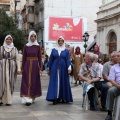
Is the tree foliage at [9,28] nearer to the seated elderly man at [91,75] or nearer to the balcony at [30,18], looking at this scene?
the balcony at [30,18]

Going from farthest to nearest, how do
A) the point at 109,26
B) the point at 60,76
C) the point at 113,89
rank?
the point at 109,26 → the point at 60,76 → the point at 113,89

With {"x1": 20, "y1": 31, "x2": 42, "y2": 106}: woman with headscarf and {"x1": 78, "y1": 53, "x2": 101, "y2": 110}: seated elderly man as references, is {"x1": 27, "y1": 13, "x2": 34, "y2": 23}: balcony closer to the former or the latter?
{"x1": 20, "y1": 31, "x2": 42, "y2": 106}: woman with headscarf

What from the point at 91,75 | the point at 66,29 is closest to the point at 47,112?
the point at 91,75

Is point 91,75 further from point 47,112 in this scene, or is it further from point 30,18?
point 30,18

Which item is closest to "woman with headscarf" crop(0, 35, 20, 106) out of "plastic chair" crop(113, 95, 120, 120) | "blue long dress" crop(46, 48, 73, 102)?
"blue long dress" crop(46, 48, 73, 102)

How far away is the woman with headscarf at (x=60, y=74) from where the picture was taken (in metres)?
9.34

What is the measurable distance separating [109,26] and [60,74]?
20480 millimetres

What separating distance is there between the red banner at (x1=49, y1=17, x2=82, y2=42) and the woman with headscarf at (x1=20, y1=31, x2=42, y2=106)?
34.0m

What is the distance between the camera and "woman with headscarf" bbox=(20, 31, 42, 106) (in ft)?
30.3

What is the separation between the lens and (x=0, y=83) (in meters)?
9.01

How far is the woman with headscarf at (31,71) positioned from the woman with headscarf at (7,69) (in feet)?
0.95

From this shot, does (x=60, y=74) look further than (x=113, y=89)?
Yes

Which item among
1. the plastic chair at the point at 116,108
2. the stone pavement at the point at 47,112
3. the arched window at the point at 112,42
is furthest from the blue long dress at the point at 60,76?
the arched window at the point at 112,42

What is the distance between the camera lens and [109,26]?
29.2m
